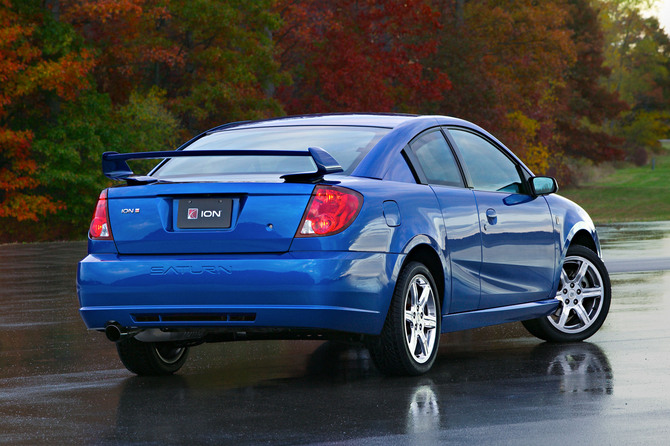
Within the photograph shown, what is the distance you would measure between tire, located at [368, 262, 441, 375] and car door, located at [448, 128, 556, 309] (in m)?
0.72

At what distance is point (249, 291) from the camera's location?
6.95 m

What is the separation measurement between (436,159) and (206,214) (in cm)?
191

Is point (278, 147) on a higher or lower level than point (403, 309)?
higher

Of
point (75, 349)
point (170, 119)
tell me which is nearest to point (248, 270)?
point (75, 349)

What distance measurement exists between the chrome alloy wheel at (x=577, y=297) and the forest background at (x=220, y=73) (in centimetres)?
2460

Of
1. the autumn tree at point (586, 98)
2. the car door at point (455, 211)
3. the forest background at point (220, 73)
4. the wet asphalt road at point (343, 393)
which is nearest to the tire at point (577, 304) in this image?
the wet asphalt road at point (343, 393)

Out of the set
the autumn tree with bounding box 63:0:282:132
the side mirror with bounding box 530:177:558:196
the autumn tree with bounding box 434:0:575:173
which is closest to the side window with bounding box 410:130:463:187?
the side mirror with bounding box 530:177:558:196

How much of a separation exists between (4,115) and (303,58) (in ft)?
50.4

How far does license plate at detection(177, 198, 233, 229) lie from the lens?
23.3 ft

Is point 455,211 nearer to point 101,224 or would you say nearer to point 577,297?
point 577,297

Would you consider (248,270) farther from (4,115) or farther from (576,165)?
(576,165)

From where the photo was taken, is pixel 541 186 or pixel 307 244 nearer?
pixel 307 244

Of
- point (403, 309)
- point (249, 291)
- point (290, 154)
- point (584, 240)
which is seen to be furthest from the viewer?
point (584, 240)

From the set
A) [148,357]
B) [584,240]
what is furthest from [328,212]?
[584,240]
